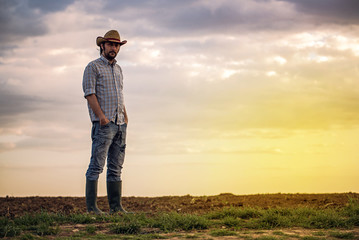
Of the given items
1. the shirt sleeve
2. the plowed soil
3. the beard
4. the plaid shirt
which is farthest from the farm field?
the beard

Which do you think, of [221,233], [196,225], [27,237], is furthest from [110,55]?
[221,233]

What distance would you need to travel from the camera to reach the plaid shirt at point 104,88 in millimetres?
7418

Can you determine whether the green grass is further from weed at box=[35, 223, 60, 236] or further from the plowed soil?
the plowed soil

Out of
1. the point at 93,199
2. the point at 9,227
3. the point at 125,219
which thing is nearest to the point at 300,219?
the point at 125,219

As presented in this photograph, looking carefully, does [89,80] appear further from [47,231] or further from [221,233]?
[221,233]

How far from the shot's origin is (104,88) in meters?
7.55

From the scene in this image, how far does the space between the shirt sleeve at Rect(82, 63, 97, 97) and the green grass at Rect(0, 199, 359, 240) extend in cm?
219

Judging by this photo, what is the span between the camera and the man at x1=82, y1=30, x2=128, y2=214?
24.2 feet

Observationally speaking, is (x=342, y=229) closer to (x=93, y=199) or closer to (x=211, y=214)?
(x=211, y=214)

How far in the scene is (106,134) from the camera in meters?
7.40

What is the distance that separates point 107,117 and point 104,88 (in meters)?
0.55

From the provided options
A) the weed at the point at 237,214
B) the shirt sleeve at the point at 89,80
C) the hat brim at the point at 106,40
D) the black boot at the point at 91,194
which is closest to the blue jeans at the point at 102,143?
the black boot at the point at 91,194

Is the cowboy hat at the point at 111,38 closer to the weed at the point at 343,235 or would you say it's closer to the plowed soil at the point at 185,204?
the plowed soil at the point at 185,204

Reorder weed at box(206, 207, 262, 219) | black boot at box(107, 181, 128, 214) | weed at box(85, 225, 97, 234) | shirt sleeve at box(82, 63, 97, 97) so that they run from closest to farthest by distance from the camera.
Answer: weed at box(85, 225, 97, 234)
weed at box(206, 207, 262, 219)
shirt sleeve at box(82, 63, 97, 97)
black boot at box(107, 181, 128, 214)
